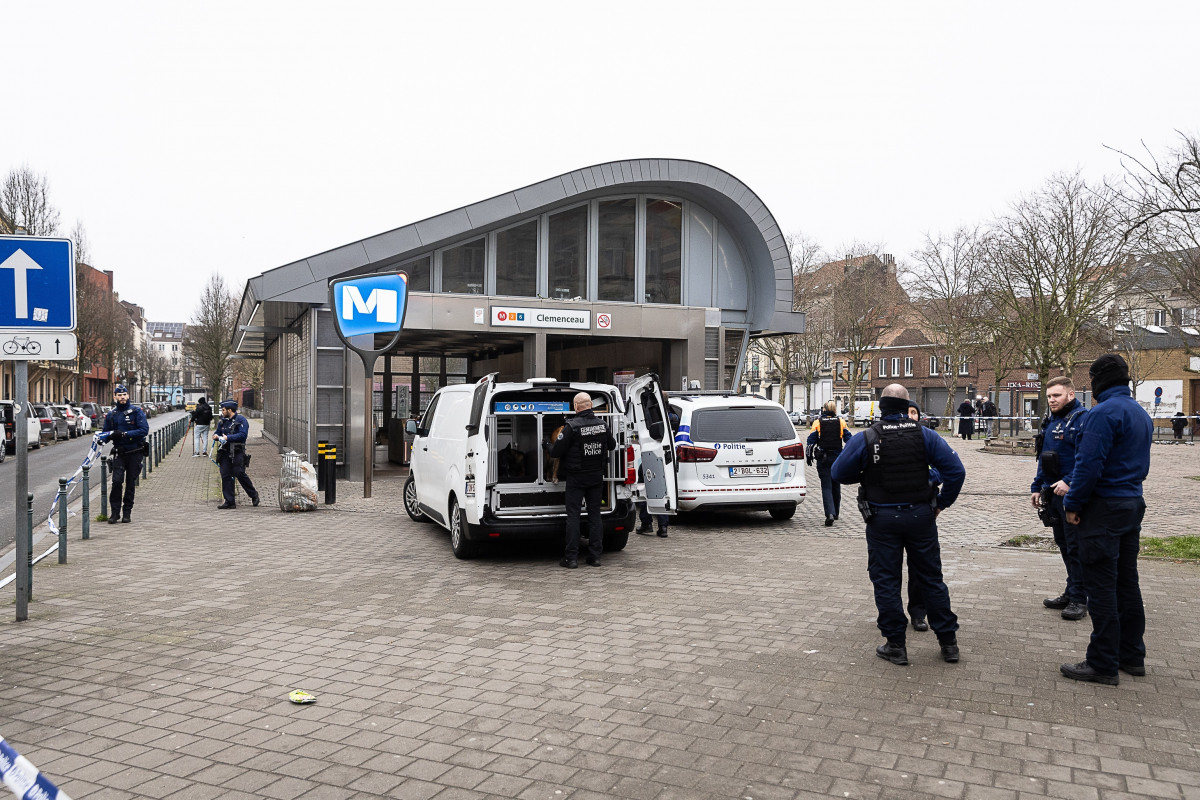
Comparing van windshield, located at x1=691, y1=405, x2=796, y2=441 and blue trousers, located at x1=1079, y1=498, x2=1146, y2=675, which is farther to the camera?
van windshield, located at x1=691, y1=405, x2=796, y2=441

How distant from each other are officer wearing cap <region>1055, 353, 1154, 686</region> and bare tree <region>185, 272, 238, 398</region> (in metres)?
52.2

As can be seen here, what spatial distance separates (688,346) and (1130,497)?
17044mm

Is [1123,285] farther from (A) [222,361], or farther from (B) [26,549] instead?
(A) [222,361]

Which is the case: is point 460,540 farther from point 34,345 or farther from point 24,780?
point 24,780

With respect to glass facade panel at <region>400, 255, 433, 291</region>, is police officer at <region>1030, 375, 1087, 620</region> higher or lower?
lower

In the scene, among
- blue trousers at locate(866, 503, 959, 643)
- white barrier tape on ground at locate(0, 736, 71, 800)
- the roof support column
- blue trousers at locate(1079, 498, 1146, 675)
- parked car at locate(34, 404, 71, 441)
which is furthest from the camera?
parked car at locate(34, 404, 71, 441)

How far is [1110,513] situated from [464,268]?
651 inches

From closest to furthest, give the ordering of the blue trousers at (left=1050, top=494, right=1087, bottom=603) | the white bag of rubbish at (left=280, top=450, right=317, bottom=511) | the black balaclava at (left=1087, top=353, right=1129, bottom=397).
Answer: the black balaclava at (left=1087, top=353, right=1129, bottom=397), the blue trousers at (left=1050, top=494, right=1087, bottom=603), the white bag of rubbish at (left=280, top=450, right=317, bottom=511)

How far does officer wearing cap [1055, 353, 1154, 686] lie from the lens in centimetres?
526

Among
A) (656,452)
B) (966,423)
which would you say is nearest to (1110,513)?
(656,452)

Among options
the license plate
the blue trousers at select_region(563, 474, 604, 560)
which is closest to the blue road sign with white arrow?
the blue trousers at select_region(563, 474, 604, 560)

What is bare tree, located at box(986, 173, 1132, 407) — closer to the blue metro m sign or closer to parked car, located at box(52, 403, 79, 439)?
the blue metro m sign

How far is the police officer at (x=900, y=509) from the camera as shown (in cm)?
566

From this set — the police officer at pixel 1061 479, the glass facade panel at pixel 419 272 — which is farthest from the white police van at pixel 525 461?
the glass facade panel at pixel 419 272
